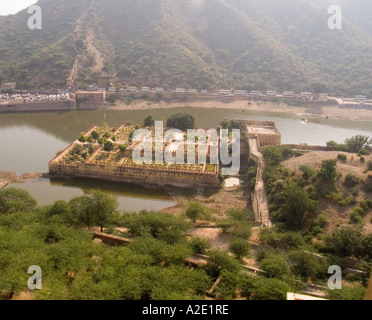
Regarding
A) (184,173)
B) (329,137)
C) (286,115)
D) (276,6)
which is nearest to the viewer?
(184,173)

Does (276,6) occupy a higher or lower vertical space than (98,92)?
higher

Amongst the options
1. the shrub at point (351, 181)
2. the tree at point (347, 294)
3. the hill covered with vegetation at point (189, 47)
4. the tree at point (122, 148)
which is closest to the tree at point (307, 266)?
the tree at point (347, 294)

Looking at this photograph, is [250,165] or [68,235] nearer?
[68,235]

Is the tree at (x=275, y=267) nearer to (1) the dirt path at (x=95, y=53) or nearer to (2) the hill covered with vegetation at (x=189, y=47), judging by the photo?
(2) the hill covered with vegetation at (x=189, y=47)

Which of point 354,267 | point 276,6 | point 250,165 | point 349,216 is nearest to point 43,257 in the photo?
→ point 354,267

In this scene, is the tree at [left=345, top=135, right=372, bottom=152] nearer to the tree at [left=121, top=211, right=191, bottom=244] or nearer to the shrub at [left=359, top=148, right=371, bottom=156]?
the shrub at [left=359, top=148, right=371, bottom=156]

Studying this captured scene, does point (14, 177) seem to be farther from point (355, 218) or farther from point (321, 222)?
point (355, 218)

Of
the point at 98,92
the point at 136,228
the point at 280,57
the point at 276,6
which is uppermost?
the point at 276,6

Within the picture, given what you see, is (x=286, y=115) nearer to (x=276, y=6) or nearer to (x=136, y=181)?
(x=136, y=181)

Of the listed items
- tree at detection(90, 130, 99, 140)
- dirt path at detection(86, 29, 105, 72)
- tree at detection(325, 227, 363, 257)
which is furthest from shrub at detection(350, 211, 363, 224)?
dirt path at detection(86, 29, 105, 72)
